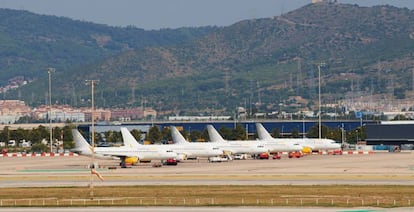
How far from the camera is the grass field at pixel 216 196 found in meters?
87.0

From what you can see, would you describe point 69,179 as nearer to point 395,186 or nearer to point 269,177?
point 269,177

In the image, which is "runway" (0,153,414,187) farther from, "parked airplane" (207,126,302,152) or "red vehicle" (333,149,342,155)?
"red vehicle" (333,149,342,155)

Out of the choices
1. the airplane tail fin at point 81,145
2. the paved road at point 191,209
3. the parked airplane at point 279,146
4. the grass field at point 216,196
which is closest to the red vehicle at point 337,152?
the parked airplane at point 279,146

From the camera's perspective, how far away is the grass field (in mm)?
87000

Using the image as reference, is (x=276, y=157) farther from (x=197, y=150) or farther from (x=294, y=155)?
(x=197, y=150)

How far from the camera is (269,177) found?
11975 cm

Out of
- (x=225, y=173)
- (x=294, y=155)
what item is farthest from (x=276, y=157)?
(x=225, y=173)

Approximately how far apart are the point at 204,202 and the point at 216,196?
20.2 ft

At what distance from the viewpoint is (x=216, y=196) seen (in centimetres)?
9400

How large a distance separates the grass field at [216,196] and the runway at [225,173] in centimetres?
742

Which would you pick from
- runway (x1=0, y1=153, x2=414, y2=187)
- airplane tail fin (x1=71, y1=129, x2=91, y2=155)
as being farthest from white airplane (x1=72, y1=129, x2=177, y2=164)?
runway (x1=0, y1=153, x2=414, y2=187)

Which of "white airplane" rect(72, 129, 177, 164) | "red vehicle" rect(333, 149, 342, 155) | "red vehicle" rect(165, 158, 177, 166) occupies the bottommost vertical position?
"red vehicle" rect(333, 149, 342, 155)

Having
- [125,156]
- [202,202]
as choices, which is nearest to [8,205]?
[202,202]

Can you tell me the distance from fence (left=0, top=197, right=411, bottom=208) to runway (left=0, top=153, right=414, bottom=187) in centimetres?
1958
